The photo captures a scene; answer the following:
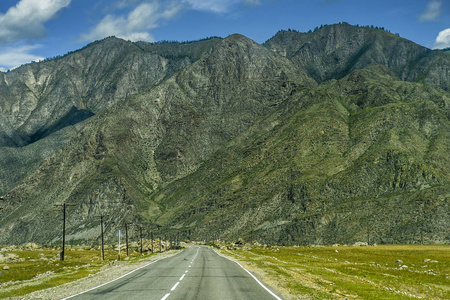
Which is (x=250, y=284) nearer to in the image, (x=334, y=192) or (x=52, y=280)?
(x=52, y=280)

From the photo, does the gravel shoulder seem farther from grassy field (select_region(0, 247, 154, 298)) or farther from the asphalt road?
the asphalt road

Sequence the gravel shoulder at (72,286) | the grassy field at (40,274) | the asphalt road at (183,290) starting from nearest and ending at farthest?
the asphalt road at (183,290), the gravel shoulder at (72,286), the grassy field at (40,274)

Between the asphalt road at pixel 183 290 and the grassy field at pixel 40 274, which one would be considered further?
the grassy field at pixel 40 274

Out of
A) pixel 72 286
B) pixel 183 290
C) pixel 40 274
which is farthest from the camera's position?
pixel 40 274

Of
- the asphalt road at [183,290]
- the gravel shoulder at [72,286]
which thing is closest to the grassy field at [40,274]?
the gravel shoulder at [72,286]

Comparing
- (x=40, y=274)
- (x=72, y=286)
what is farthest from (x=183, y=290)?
(x=40, y=274)

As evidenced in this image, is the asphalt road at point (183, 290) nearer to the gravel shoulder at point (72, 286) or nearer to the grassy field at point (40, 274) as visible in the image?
the gravel shoulder at point (72, 286)

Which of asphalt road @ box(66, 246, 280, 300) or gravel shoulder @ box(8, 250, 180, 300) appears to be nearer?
asphalt road @ box(66, 246, 280, 300)

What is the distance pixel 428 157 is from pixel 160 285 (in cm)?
17753

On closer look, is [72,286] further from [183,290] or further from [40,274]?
[40,274]

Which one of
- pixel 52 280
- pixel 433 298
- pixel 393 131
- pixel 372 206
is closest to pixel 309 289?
pixel 433 298

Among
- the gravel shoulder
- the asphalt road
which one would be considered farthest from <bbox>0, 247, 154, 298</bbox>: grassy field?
the asphalt road

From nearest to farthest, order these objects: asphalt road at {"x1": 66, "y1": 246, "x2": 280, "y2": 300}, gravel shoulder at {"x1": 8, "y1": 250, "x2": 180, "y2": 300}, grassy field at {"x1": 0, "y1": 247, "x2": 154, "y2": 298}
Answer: asphalt road at {"x1": 66, "y1": 246, "x2": 280, "y2": 300}
gravel shoulder at {"x1": 8, "y1": 250, "x2": 180, "y2": 300}
grassy field at {"x1": 0, "y1": 247, "x2": 154, "y2": 298}

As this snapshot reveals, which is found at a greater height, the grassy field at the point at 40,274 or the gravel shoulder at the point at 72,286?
the gravel shoulder at the point at 72,286
